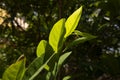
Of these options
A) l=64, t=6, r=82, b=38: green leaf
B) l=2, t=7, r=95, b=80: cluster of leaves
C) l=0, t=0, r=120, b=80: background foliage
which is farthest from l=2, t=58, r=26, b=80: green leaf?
l=0, t=0, r=120, b=80: background foliage

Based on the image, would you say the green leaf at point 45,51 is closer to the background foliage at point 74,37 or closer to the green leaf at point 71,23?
the green leaf at point 71,23

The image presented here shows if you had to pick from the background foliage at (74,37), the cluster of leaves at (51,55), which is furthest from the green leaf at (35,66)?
the background foliage at (74,37)

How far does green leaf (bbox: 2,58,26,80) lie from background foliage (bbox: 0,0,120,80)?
2.55ft

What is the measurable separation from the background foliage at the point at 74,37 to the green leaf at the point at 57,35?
71cm

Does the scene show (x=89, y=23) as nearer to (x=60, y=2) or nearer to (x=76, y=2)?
(x=76, y=2)

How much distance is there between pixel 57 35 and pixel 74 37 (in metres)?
1.09

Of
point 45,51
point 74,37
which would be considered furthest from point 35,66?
point 74,37

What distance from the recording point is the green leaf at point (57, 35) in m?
0.70

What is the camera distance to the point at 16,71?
0.66m

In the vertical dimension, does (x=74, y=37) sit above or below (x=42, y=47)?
below

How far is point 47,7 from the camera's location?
1992 millimetres

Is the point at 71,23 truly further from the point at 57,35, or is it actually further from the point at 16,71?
the point at 16,71

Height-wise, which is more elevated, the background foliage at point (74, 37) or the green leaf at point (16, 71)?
the green leaf at point (16, 71)

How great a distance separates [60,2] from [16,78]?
78 cm
